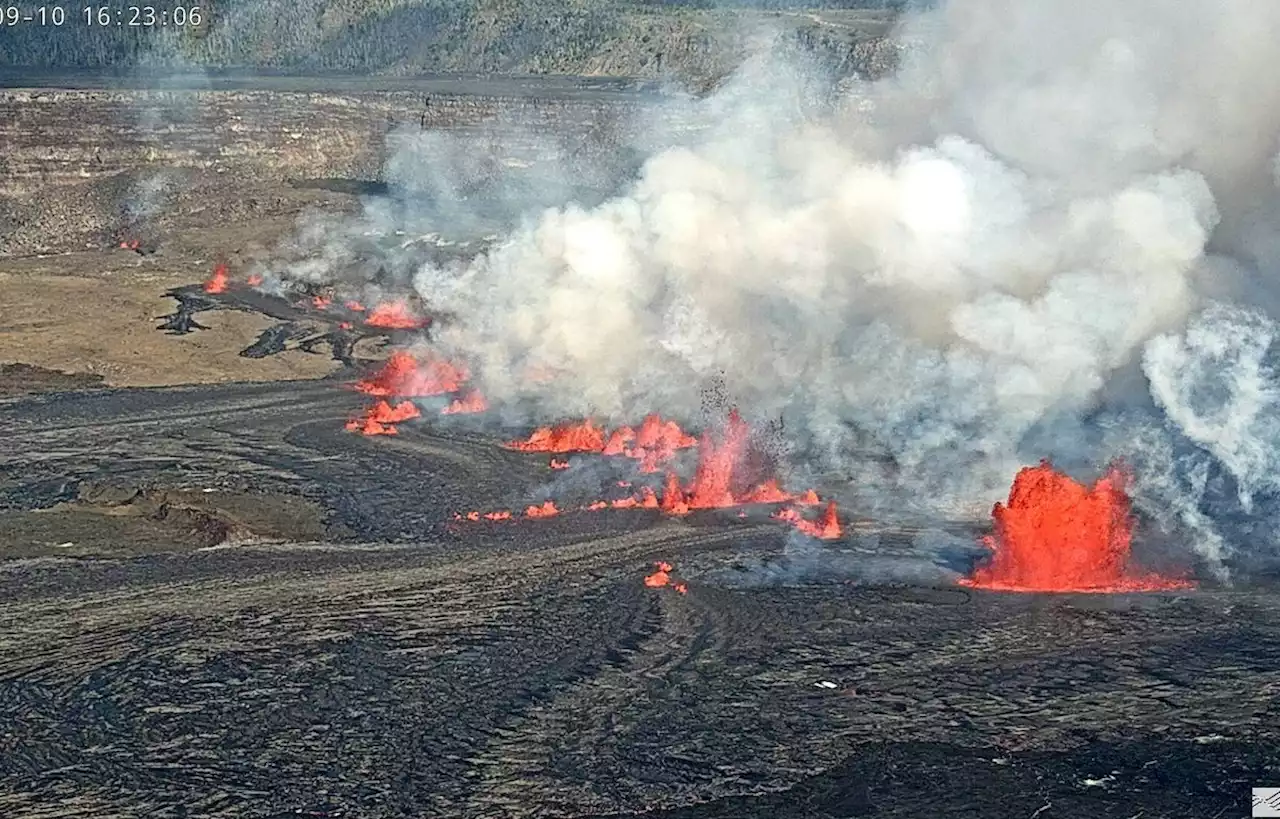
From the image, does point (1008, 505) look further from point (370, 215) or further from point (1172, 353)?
point (370, 215)

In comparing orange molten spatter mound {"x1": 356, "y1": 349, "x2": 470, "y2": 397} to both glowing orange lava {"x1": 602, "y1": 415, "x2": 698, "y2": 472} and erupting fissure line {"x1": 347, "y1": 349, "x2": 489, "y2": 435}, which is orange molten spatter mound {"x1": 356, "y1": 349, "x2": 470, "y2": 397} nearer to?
erupting fissure line {"x1": 347, "y1": 349, "x2": 489, "y2": 435}

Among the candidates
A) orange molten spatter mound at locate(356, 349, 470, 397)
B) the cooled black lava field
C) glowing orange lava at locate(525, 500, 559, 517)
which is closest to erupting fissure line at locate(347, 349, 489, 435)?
orange molten spatter mound at locate(356, 349, 470, 397)

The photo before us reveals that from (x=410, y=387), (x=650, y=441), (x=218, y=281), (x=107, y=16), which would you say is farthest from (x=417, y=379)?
(x=107, y=16)

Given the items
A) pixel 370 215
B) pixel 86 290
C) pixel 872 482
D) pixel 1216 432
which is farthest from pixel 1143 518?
pixel 370 215

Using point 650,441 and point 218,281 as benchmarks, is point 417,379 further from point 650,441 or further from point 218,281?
point 218,281

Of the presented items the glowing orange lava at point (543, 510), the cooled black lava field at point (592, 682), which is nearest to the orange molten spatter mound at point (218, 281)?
the cooled black lava field at point (592, 682)

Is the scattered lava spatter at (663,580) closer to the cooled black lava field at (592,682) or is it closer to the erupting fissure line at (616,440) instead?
the cooled black lava field at (592,682)
